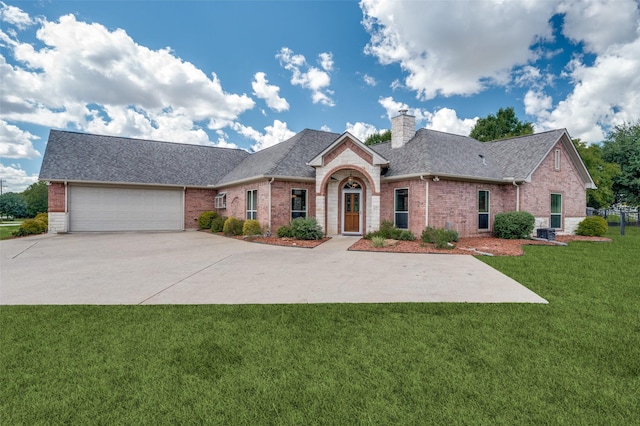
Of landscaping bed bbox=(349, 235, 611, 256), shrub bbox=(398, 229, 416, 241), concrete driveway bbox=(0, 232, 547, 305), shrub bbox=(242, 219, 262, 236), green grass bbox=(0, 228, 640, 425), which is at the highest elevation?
shrub bbox=(242, 219, 262, 236)

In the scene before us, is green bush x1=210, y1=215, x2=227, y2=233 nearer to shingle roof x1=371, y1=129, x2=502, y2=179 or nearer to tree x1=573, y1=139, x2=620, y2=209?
shingle roof x1=371, y1=129, x2=502, y2=179

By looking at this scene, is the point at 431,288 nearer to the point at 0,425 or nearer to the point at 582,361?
the point at 582,361

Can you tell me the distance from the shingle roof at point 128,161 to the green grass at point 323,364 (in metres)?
17.7

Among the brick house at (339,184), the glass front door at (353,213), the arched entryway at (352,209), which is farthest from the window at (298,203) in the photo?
the glass front door at (353,213)

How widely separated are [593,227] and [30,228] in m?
32.9

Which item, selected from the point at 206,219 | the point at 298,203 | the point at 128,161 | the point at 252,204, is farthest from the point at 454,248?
the point at 128,161

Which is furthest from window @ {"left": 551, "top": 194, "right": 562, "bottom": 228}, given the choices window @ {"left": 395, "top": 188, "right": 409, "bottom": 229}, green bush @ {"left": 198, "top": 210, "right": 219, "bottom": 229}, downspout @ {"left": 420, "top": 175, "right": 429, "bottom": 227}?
green bush @ {"left": 198, "top": 210, "right": 219, "bottom": 229}

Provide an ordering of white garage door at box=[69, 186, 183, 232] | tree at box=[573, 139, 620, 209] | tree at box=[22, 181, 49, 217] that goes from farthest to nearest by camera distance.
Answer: tree at box=[22, 181, 49, 217]
tree at box=[573, 139, 620, 209]
white garage door at box=[69, 186, 183, 232]

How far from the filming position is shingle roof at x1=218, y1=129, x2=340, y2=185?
16625mm

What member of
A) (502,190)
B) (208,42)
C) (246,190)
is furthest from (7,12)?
(502,190)

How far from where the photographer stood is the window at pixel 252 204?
59.3 ft

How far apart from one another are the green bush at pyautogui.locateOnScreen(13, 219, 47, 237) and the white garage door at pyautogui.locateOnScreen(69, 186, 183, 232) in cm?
155

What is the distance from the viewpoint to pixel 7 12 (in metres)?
10.1

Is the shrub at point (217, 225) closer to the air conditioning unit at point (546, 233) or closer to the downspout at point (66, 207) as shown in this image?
the downspout at point (66, 207)
